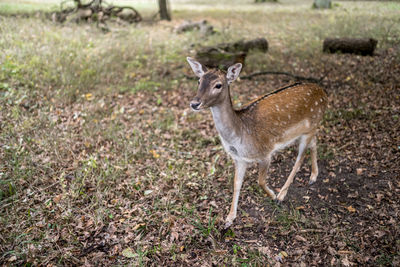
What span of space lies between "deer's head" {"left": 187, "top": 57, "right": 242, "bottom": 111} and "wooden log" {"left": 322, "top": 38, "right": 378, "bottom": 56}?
6.89 metres

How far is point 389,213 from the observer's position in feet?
13.8

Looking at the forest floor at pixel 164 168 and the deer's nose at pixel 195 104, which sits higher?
the deer's nose at pixel 195 104

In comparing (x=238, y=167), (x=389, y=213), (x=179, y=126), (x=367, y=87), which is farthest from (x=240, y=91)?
(x=389, y=213)

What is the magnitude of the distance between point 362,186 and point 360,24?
29.6 feet

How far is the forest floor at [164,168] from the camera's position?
3.92m

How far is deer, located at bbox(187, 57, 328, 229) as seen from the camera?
384 centimetres

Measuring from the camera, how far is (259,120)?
4.34 metres

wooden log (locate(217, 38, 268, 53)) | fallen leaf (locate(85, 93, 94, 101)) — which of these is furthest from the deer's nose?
wooden log (locate(217, 38, 268, 53))

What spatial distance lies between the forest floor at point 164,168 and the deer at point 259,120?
0.52m

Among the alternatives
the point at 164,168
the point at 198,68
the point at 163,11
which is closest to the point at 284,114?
the point at 198,68

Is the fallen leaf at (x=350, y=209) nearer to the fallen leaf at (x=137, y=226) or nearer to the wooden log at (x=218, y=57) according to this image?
the fallen leaf at (x=137, y=226)

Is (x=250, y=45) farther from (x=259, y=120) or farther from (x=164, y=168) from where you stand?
(x=259, y=120)

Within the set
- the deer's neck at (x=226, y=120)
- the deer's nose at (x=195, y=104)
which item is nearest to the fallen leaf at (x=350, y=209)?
the deer's neck at (x=226, y=120)

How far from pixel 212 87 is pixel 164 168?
217 centimetres
